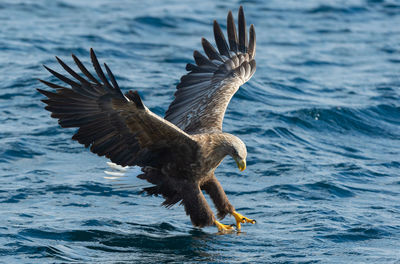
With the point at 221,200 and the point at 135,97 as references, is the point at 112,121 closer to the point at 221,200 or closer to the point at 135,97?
the point at 135,97

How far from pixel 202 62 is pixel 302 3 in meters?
10.3

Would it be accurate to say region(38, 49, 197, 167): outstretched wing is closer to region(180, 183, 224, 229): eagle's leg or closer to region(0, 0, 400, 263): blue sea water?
region(180, 183, 224, 229): eagle's leg

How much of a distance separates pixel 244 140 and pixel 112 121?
357cm

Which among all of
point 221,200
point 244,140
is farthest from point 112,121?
point 244,140

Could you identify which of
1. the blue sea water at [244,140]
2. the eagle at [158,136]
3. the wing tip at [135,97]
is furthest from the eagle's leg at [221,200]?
the wing tip at [135,97]

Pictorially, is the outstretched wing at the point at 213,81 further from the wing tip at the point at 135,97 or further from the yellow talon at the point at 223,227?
the wing tip at the point at 135,97

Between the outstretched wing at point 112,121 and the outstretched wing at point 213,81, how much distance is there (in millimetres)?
887

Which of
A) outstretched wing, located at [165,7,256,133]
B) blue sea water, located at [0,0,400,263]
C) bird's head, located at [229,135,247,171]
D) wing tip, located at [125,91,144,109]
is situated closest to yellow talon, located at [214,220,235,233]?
blue sea water, located at [0,0,400,263]

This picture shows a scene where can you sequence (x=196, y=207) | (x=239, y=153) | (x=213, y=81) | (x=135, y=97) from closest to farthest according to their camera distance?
(x=135, y=97) → (x=239, y=153) → (x=196, y=207) → (x=213, y=81)

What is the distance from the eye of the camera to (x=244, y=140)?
9539 millimetres

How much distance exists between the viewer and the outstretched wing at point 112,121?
602cm

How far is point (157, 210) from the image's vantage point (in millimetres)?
7398

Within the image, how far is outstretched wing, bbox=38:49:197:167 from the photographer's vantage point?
602 centimetres

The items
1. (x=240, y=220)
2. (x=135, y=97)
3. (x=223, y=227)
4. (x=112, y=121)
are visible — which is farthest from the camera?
(x=240, y=220)
